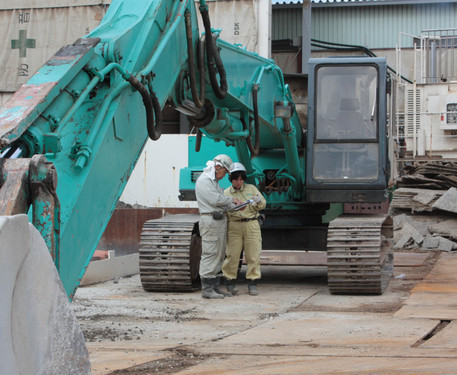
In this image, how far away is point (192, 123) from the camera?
731 cm

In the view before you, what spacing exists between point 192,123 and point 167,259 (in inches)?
94.5

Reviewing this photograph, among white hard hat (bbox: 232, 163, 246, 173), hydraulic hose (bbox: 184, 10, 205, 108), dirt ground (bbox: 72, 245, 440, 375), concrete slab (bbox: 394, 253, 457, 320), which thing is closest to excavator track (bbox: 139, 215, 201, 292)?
dirt ground (bbox: 72, 245, 440, 375)

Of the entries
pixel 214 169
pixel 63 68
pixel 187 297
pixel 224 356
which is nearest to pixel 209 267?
pixel 187 297

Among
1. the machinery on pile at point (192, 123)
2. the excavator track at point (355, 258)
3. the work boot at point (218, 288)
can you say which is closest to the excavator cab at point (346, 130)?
the machinery on pile at point (192, 123)

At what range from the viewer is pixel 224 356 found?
200 inches

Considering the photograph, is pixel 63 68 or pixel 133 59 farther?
pixel 133 59

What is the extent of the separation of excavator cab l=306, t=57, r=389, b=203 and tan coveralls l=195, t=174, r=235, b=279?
3.77 feet

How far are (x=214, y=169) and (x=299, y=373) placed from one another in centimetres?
464

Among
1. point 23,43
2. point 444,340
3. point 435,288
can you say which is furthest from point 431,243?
point 23,43

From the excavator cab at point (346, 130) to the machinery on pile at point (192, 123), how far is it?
0.04ft

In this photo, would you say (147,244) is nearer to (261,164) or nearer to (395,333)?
(261,164)

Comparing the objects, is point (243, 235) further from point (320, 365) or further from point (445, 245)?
point (445, 245)

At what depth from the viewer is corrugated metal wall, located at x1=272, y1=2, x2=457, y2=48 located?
2738 cm

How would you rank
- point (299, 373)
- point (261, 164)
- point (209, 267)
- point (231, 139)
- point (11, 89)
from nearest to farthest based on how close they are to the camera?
point (299, 373)
point (231, 139)
point (209, 267)
point (261, 164)
point (11, 89)
